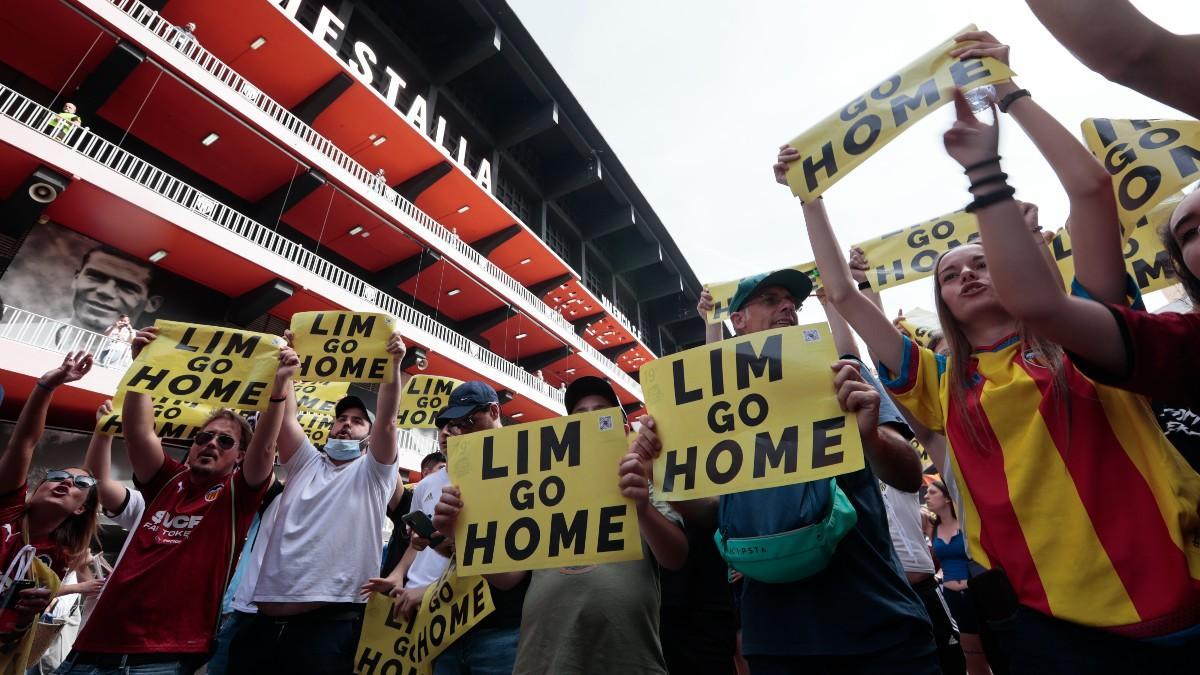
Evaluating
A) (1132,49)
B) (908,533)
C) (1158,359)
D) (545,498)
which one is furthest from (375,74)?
(1158,359)

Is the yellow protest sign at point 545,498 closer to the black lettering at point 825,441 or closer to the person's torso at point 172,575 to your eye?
the black lettering at point 825,441

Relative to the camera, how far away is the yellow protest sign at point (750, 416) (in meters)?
1.36

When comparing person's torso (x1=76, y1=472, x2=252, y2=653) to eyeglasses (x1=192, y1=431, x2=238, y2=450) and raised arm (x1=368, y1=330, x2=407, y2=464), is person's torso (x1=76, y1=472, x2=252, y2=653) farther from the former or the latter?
raised arm (x1=368, y1=330, x2=407, y2=464)

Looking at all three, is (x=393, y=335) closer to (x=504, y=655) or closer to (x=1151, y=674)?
(x=504, y=655)

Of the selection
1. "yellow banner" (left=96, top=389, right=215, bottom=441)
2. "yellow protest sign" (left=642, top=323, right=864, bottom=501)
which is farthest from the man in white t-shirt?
"yellow protest sign" (left=642, top=323, right=864, bottom=501)

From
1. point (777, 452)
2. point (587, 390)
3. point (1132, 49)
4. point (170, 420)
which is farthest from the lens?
point (170, 420)

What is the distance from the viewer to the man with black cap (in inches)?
53.1

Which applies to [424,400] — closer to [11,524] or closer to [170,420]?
[170,420]

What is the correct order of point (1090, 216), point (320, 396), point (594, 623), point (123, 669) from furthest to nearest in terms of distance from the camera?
point (320, 396)
point (123, 669)
point (594, 623)
point (1090, 216)

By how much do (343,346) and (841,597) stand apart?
9.52 feet

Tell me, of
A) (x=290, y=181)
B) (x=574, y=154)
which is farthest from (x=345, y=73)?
(x=574, y=154)

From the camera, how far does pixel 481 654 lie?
2262 millimetres

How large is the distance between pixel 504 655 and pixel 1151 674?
2030 millimetres

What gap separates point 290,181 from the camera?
453 inches
